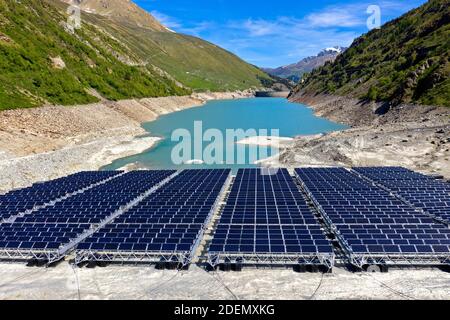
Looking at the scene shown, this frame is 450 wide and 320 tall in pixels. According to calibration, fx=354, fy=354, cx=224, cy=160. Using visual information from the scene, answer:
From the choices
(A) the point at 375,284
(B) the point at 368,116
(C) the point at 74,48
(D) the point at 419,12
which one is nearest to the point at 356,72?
(D) the point at 419,12

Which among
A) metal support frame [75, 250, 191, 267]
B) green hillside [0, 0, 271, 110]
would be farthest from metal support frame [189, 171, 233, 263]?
green hillside [0, 0, 271, 110]

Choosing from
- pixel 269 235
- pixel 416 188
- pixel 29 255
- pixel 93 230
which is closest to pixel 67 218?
pixel 93 230

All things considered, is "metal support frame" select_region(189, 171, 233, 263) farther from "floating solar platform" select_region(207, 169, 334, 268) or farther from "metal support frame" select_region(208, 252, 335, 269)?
"metal support frame" select_region(208, 252, 335, 269)

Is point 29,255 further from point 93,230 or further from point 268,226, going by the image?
point 268,226
